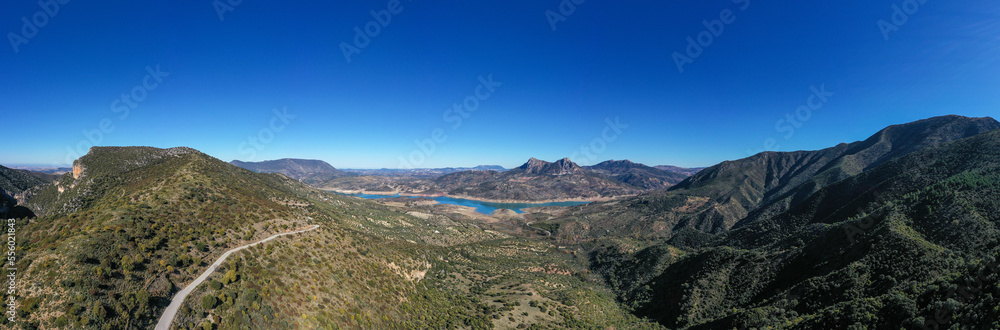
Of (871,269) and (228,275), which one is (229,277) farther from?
(871,269)

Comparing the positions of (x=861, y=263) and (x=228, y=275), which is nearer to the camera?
(x=228, y=275)

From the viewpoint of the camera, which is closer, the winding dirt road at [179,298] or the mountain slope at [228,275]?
the mountain slope at [228,275]

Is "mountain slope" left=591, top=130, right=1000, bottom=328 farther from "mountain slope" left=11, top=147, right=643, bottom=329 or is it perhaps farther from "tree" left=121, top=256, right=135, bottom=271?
"tree" left=121, top=256, right=135, bottom=271

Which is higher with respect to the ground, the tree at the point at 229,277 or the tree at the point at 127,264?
the tree at the point at 127,264

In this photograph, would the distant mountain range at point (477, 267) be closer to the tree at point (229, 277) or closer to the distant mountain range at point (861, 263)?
the tree at point (229, 277)

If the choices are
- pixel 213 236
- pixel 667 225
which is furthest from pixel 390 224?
pixel 667 225

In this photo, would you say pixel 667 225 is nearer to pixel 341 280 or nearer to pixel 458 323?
pixel 458 323

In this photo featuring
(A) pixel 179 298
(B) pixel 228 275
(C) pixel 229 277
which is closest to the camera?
(A) pixel 179 298

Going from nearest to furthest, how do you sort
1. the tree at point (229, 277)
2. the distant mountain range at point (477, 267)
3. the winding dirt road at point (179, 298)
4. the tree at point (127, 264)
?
1. the winding dirt road at point (179, 298)
2. the tree at point (127, 264)
3. the distant mountain range at point (477, 267)
4. the tree at point (229, 277)

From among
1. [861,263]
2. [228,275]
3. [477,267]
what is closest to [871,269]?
[861,263]

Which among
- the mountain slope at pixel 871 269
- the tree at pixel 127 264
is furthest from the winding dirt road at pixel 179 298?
the mountain slope at pixel 871 269

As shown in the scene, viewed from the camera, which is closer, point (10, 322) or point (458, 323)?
point (10, 322)
